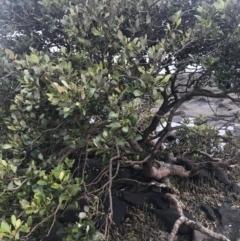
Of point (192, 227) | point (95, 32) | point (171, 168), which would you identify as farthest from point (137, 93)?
point (171, 168)

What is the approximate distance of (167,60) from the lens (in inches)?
96.3

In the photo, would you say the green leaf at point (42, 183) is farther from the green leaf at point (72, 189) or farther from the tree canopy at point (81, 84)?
the green leaf at point (72, 189)

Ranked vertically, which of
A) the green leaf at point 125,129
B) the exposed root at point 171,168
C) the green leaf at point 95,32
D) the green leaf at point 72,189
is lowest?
the exposed root at point 171,168

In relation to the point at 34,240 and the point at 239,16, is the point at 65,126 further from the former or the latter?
the point at 239,16

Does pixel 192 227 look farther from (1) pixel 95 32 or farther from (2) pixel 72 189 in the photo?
(1) pixel 95 32

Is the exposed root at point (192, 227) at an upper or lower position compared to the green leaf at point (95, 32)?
lower

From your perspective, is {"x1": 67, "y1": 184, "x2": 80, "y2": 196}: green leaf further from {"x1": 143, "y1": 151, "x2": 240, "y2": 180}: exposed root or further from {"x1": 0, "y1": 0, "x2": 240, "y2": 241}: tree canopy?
{"x1": 143, "y1": 151, "x2": 240, "y2": 180}: exposed root

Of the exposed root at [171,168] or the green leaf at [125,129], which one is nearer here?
the green leaf at [125,129]

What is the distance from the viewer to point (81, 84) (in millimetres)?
1941

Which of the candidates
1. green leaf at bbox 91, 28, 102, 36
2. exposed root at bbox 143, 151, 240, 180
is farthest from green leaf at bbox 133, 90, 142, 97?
exposed root at bbox 143, 151, 240, 180

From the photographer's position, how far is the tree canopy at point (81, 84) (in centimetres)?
185

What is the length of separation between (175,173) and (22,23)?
6.67ft

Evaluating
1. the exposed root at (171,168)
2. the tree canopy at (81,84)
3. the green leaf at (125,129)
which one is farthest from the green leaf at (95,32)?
the exposed root at (171,168)

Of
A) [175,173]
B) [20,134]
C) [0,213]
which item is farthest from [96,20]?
[175,173]
